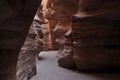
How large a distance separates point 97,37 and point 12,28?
17.1 feet

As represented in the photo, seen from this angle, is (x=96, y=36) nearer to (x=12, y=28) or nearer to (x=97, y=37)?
(x=97, y=37)

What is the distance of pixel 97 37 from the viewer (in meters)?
7.51

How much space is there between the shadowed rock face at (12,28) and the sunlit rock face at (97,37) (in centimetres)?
459

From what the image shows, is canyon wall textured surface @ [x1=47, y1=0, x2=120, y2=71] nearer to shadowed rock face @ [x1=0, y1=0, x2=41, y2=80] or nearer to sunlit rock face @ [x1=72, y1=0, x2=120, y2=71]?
sunlit rock face @ [x1=72, y1=0, x2=120, y2=71]

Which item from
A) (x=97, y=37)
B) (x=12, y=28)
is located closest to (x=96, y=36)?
(x=97, y=37)

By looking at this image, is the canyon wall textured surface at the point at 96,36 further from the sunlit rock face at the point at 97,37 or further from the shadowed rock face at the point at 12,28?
the shadowed rock face at the point at 12,28

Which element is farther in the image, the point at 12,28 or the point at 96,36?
the point at 96,36

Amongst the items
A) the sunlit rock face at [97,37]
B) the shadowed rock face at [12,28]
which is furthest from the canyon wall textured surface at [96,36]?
the shadowed rock face at [12,28]

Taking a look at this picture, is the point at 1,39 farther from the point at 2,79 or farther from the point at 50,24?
the point at 50,24

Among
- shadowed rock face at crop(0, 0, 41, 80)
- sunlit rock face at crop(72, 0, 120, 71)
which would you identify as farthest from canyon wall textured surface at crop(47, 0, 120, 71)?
shadowed rock face at crop(0, 0, 41, 80)

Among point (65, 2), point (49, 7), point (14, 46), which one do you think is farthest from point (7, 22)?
point (49, 7)

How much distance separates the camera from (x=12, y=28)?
2.83 meters

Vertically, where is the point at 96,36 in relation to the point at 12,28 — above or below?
below

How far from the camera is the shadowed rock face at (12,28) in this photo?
8.41ft
